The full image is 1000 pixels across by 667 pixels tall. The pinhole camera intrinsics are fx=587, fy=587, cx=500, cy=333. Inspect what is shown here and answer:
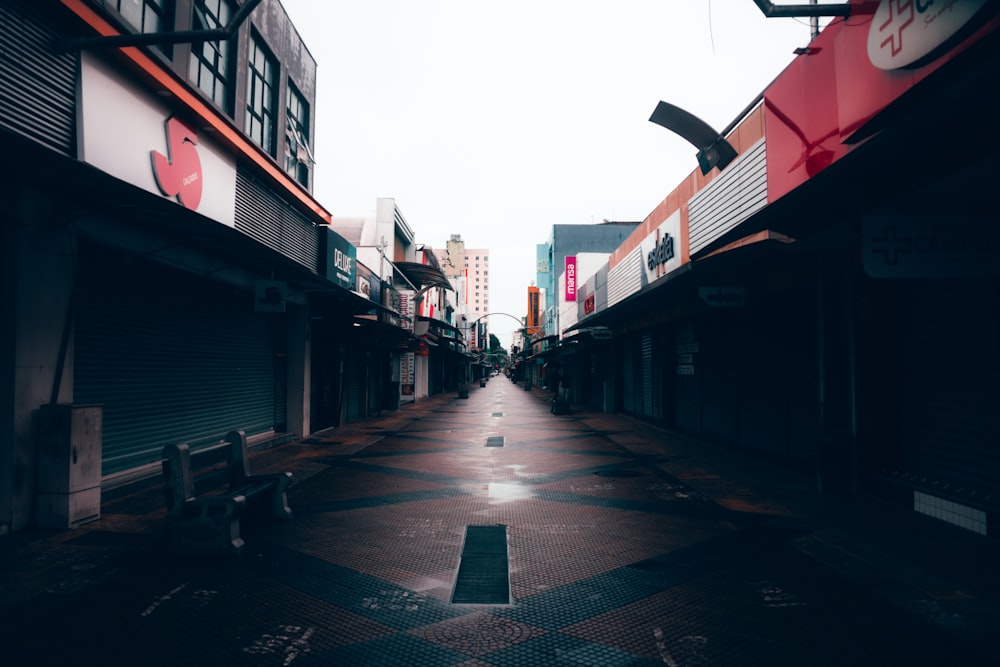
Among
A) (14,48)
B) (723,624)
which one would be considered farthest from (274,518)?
(14,48)

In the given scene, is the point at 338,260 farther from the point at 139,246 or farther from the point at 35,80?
the point at 35,80

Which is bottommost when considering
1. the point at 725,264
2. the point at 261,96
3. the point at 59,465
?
the point at 59,465

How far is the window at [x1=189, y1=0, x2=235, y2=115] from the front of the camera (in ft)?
37.6

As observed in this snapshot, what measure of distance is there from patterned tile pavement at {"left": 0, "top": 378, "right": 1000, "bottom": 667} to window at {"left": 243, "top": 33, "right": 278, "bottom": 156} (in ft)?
31.0

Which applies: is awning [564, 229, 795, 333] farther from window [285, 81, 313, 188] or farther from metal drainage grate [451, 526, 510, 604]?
window [285, 81, 313, 188]

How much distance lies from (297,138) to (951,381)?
55.5 feet

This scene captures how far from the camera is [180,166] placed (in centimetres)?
1041

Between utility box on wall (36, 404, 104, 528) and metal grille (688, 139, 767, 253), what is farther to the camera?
metal grille (688, 139, 767, 253)

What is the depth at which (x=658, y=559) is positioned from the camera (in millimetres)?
5898

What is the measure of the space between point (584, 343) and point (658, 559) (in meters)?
25.4

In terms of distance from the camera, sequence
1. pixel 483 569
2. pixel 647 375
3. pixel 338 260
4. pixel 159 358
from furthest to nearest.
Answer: pixel 647 375
pixel 338 260
pixel 159 358
pixel 483 569

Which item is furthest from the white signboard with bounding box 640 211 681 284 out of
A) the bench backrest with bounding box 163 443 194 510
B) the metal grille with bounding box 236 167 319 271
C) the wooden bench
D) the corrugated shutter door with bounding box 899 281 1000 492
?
the bench backrest with bounding box 163 443 194 510

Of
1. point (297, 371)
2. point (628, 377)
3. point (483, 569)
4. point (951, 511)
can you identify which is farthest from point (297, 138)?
point (951, 511)

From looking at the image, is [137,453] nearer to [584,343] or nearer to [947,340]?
[947,340]
